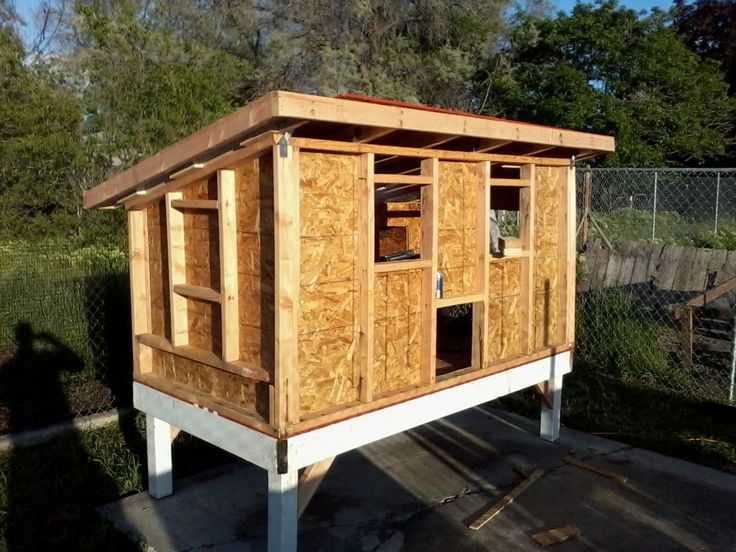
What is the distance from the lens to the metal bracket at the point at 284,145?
137 inches

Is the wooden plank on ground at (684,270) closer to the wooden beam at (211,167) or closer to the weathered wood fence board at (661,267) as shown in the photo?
the weathered wood fence board at (661,267)

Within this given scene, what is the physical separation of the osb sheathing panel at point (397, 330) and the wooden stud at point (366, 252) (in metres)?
0.17

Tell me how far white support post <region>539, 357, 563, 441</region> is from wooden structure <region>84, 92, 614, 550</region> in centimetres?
56

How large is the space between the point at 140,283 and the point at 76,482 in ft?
5.13

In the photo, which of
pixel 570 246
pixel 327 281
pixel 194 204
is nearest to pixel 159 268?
pixel 194 204

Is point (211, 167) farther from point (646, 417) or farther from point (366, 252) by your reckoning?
point (646, 417)

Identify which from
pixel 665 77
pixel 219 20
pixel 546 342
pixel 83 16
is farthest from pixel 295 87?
pixel 546 342

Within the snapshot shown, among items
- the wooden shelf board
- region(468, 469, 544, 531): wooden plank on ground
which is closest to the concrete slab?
region(468, 469, 544, 531): wooden plank on ground

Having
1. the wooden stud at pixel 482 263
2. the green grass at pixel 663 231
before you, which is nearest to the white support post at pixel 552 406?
the wooden stud at pixel 482 263

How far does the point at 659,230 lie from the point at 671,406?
388 inches

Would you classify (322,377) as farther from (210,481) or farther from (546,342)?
(546,342)

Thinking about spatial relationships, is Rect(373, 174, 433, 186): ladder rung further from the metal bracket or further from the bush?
the bush

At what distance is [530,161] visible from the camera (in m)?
5.28

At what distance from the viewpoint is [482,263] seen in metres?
4.85
